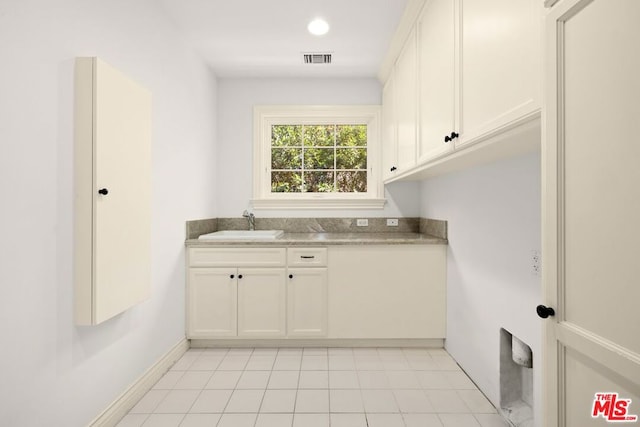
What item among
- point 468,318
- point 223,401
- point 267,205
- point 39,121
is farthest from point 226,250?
point 468,318

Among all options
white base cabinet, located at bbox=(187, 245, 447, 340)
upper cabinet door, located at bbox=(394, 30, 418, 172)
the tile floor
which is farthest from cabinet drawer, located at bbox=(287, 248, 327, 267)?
upper cabinet door, located at bbox=(394, 30, 418, 172)

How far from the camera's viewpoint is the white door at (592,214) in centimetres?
67

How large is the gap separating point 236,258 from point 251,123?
1.40 metres

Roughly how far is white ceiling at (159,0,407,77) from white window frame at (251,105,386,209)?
0.34m

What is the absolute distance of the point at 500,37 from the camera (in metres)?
1.26

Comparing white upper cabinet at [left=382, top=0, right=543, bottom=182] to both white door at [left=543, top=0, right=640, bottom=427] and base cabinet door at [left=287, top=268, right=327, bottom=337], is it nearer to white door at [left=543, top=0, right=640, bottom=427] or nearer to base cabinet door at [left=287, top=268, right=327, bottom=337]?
white door at [left=543, top=0, right=640, bottom=427]

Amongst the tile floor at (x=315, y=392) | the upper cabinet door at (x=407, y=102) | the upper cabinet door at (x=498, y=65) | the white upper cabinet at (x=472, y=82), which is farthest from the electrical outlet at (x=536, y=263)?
the upper cabinet door at (x=407, y=102)

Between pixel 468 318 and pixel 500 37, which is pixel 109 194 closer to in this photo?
pixel 500 37

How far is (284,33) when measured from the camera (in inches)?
103

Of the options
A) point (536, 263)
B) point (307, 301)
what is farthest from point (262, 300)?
point (536, 263)

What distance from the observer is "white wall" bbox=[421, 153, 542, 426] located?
63.6 inches

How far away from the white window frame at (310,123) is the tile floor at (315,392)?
1355 mm

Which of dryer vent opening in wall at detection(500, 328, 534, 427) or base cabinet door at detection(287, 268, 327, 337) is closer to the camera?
dryer vent opening in wall at detection(500, 328, 534, 427)

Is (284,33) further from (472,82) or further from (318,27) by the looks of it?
(472,82)
